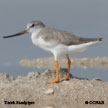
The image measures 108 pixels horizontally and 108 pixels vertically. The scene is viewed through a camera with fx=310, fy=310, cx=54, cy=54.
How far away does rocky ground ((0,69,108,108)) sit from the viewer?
341 inches

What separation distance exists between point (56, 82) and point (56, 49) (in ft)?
3.67

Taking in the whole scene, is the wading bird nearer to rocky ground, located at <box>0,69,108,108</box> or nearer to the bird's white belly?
the bird's white belly

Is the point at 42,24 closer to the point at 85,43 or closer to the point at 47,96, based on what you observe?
the point at 85,43

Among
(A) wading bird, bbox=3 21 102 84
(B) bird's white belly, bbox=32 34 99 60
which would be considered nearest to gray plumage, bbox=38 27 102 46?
(A) wading bird, bbox=3 21 102 84

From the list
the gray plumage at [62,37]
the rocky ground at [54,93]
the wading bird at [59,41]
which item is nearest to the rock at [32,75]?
the rocky ground at [54,93]

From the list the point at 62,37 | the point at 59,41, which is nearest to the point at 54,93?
the point at 59,41

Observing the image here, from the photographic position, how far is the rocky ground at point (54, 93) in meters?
8.66

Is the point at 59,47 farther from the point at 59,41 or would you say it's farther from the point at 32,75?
the point at 32,75

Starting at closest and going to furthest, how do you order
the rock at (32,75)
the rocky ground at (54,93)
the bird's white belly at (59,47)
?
the rocky ground at (54,93)
the bird's white belly at (59,47)
the rock at (32,75)

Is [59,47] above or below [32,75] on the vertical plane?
above

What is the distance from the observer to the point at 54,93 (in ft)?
29.7

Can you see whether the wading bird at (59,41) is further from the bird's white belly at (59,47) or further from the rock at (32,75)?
the rock at (32,75)

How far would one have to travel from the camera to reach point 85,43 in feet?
29.9

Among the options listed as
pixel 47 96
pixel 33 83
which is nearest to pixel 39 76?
pixel 33 83
